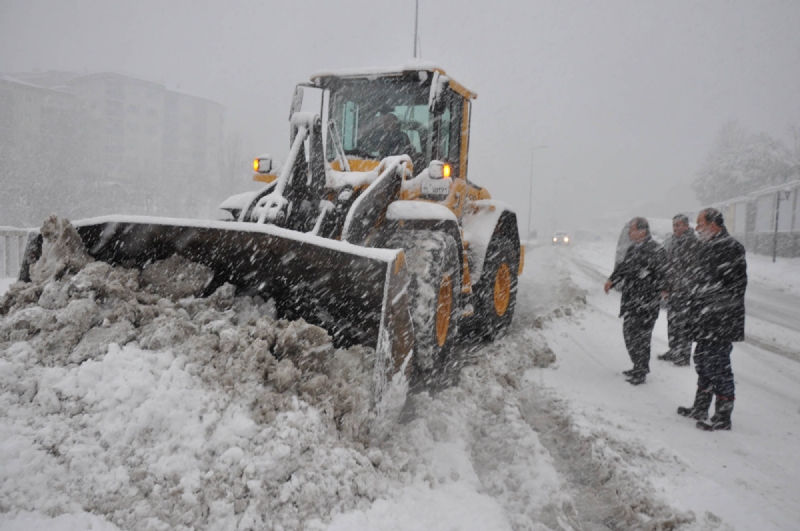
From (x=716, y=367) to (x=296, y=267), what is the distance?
114 inches

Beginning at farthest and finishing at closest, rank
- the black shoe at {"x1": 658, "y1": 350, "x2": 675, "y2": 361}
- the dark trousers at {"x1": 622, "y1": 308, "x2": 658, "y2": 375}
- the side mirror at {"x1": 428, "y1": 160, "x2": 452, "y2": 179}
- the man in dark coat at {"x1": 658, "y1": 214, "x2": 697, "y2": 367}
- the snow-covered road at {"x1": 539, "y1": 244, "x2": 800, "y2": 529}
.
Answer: the black shoe at {"x1": 658, "y1": 350, "x2": 675, "y2": 361}
the man in dark coat at {"x1": 658, "y1": 214, "x2": 697, "y2": 367}
the dark trousers at {"x1": 622, "y1": 308, "x2": 658, "y2": 375}
the side mirror at {"x1": 428, "y1": 160, "x2": 452, "y2": 179}
the snow-covered road at {"x1": 539, "y1": 244, "x2": 800, "y2": 529}

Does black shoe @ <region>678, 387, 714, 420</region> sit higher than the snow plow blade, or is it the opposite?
the snow plow blade

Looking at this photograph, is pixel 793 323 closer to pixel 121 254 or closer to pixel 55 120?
pixel 121 254

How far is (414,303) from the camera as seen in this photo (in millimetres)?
3236

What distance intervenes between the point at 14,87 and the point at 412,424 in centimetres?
5139

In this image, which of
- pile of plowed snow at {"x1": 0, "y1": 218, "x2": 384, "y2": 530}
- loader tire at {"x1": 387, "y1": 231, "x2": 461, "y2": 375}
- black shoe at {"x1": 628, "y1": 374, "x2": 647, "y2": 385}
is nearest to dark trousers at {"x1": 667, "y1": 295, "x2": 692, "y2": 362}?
black shoe at {"x1": 628, "y1": 374, "x2": 647, "y2": 385}

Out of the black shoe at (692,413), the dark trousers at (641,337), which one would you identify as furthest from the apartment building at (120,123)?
the black shoe at (692,413)

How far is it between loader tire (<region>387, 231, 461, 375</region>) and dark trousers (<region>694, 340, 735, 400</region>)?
5.73 feet

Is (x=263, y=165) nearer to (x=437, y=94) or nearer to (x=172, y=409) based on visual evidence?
(x=437, y=94)

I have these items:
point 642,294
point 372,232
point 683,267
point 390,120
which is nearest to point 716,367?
point 642,294

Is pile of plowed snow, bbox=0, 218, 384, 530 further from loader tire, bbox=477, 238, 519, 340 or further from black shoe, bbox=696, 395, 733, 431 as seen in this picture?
loader tire, bbox=477, 238, 519, 340

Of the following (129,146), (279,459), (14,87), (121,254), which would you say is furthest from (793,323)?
(129,146)

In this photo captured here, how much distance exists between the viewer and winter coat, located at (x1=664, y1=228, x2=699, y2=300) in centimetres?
356

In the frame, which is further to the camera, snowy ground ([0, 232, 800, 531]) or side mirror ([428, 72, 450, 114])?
side mirror ([428, 72, 450, 114])
